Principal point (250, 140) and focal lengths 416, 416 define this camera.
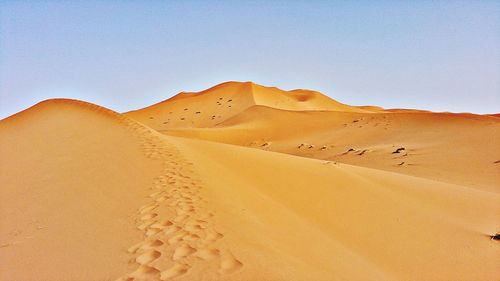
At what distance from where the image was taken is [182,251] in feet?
13.2

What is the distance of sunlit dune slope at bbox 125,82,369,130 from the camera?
39500 millimetres

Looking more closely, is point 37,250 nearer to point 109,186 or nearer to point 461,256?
point 109,186

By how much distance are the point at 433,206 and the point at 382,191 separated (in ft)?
3.26

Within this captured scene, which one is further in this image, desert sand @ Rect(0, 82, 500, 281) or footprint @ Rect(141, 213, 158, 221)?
footprint @ Rect(141, 213, 158, 221)

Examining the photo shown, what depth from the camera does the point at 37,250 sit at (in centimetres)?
444

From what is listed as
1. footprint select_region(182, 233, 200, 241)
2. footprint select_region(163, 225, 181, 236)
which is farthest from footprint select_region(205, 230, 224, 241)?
footprint select_region(163, 225, 181, 236)

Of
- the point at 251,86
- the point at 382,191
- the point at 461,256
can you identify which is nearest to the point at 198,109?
the point at 251,86

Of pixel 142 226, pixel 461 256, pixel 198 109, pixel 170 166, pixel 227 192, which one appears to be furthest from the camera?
pixel 198 109

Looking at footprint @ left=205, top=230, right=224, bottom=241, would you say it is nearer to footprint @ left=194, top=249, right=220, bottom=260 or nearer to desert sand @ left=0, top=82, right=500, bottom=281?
desert sand @ left=0, top=82, right=500, bottom=281

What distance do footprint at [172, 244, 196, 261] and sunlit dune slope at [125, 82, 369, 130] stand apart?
32.8 meters

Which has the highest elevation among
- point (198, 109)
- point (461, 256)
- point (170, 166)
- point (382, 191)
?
point (198, 109)

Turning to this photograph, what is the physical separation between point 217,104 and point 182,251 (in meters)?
39.8

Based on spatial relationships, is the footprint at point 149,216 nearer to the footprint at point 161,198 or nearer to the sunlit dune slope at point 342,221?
the footprint at point 161,198

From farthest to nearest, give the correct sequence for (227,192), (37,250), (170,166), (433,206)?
1. (433,206)
2. (170,166)
3. (227,192)
4. (37,250)
